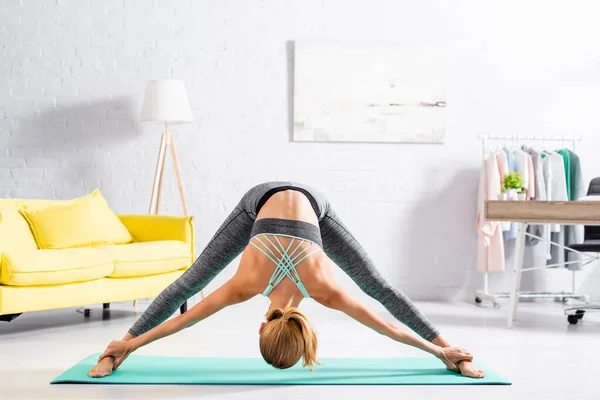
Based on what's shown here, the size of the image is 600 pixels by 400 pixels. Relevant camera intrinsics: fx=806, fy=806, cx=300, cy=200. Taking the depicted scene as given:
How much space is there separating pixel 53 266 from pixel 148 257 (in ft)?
2.26

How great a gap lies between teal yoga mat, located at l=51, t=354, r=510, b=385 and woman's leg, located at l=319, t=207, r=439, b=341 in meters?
0.20

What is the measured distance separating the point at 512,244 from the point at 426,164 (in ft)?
3.04

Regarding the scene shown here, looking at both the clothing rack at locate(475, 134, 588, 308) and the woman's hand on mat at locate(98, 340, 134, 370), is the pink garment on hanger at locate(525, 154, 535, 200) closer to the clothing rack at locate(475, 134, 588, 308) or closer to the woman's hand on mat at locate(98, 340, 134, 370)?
the clothing rack at locate(475, 134, 588, 308)

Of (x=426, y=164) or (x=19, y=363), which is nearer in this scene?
(x=19, y=363)

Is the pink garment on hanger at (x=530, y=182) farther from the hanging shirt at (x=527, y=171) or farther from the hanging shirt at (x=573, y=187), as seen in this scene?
the hanging shirt at (x=573, y=187)

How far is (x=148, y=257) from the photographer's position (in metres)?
4.86

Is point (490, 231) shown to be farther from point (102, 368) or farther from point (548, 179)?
point (102, 368)

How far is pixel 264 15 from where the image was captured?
6.26 meters

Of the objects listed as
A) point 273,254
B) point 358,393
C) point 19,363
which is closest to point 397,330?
point 358,393

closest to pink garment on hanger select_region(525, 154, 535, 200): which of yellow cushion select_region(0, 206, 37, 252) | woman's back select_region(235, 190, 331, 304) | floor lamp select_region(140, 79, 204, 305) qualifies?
floor lamp select_region(140, 79, 204, 305)

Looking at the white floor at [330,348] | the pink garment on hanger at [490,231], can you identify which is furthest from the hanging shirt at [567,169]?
the white floor at [330,348]

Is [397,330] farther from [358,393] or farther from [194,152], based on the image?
[194,152]

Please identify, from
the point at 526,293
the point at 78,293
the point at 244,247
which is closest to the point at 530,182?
the point at 526,293

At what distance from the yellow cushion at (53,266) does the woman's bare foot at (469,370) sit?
7.35 feet
